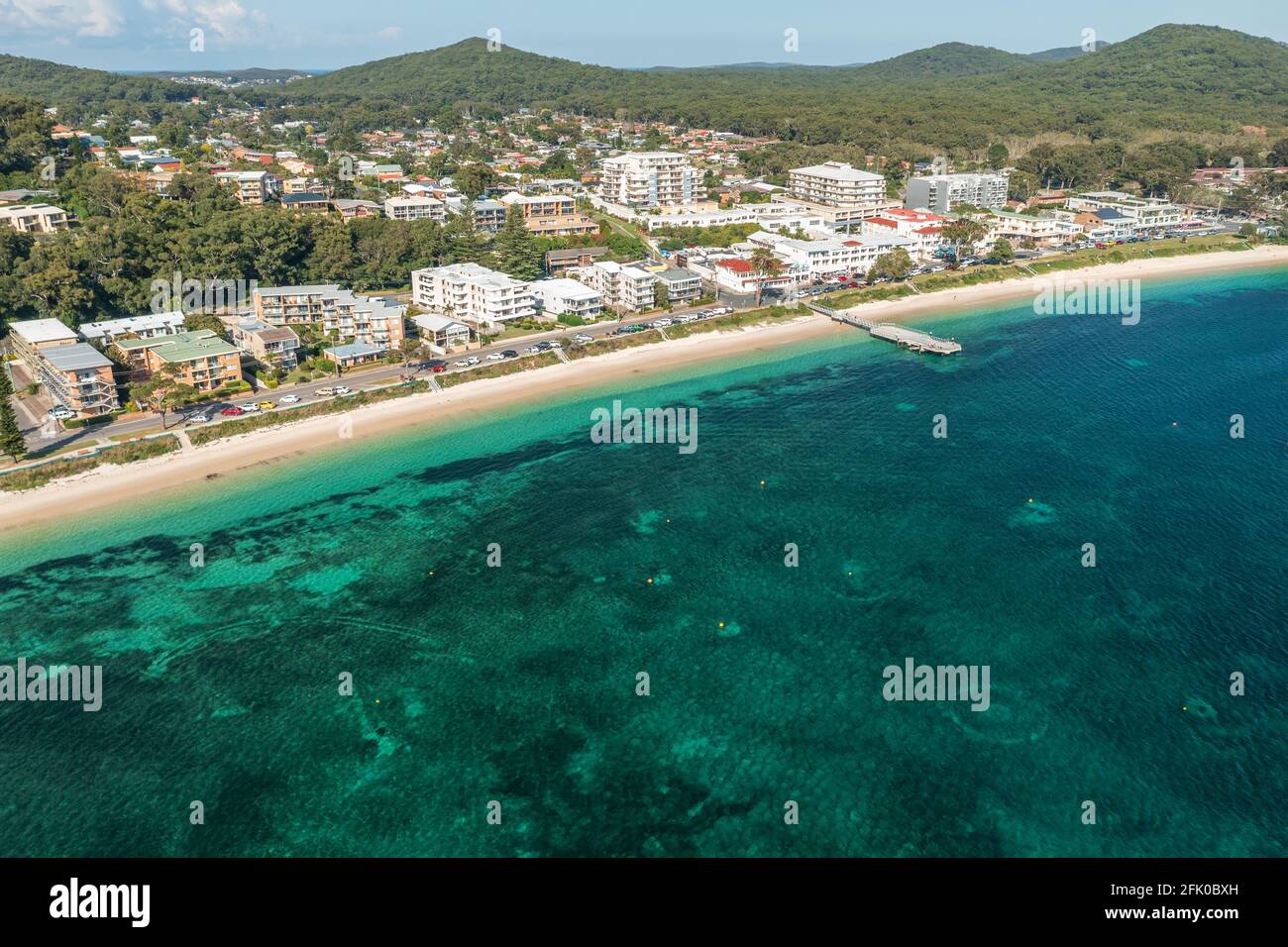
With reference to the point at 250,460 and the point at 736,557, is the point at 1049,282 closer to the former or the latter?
the point at 736,557

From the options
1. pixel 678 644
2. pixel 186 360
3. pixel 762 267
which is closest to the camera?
pixel 678 644

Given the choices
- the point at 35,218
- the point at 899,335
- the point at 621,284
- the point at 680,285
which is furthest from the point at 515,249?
the point at 35,218

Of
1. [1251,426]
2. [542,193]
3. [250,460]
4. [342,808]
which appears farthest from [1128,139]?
[342,808]

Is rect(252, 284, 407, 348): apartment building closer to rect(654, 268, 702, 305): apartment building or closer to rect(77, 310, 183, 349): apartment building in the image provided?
rect(77, 310, 183, 349): apartment building

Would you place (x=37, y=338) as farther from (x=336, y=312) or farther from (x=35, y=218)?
(x=35, y=218)

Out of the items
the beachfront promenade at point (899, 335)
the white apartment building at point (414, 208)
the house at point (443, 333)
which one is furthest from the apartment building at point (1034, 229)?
the house at point (443, 333)

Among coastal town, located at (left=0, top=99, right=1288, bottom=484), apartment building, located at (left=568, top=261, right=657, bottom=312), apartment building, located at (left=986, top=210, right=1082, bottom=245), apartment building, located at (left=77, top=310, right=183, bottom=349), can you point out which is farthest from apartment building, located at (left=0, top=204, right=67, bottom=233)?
Answer: apartment building, located at (left=986, top=210, right=1082, bottom=245)
